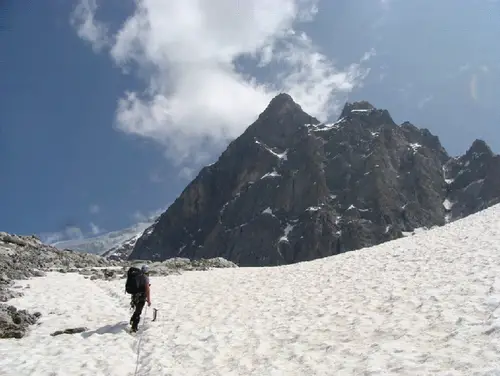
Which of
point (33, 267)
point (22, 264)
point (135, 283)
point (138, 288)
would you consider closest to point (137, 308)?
point (138, 288)

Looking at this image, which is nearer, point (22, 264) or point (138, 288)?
point (138, 288)

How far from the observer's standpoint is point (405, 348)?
10328 millimetres

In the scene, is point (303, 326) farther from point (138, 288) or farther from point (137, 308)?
point (138, 288)

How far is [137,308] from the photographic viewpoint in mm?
15898

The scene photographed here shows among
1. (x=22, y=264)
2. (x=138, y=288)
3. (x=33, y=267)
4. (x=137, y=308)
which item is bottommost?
(x=137, y=308)

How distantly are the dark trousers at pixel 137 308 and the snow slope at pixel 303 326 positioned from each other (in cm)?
46

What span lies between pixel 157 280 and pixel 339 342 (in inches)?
731

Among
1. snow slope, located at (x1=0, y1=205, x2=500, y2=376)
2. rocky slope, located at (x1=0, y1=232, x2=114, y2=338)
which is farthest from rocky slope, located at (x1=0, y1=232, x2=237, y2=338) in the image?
snow slope, located at (x1=0, y1=205, x2=500, y2=376)

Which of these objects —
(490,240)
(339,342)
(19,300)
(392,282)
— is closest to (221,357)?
(339,342)

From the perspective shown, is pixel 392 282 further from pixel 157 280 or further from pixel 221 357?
pixel 157 280

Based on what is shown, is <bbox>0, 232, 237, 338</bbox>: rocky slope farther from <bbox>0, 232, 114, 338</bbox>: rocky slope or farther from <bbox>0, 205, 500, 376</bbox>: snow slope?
<bbox>0, 205, 500, 376</bbox>: snow slope

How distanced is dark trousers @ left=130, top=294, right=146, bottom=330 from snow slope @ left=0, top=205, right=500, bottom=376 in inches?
18.1

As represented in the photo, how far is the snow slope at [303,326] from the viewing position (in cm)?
1027

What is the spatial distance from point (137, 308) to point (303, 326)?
5932mm
